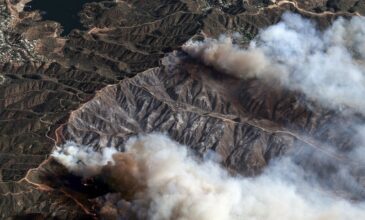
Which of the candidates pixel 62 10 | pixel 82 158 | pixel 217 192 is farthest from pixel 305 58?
pixel 62 10

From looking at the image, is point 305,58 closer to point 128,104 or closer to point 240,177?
point 240,177

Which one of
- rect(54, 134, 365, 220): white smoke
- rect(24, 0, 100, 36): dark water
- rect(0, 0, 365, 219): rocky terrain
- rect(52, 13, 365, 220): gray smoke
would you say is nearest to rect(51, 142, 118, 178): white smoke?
rect(52, 13, 365, 220): gray smoke

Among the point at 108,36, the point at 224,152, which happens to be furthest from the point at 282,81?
the point at 108,36

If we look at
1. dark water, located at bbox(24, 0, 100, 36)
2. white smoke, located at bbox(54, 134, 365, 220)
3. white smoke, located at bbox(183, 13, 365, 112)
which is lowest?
dark water, located at bbox(24, 0, 100, 36)

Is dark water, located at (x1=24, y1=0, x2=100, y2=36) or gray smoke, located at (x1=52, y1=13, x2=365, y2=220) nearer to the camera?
gray smoke, located at (x1=52, y1=13, x2=365, y2=220)

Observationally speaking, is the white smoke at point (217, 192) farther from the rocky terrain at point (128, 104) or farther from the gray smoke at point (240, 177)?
the rocky terrain at point (128, 104)

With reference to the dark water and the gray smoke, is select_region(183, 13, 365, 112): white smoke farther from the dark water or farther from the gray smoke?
the dark water
